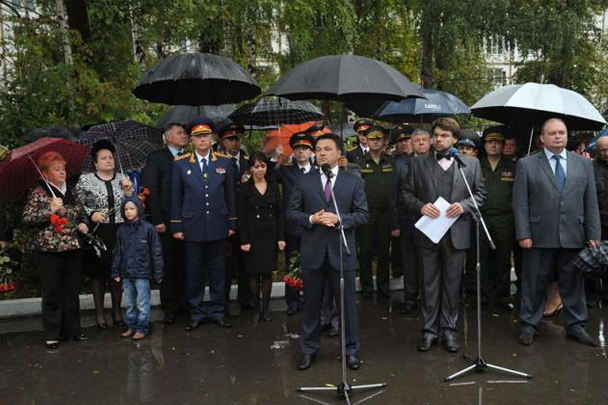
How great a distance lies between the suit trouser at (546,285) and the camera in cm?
583

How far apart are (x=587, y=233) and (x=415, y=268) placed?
1915 mm

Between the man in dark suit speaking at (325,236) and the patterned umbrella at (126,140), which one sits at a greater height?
the patterned umbrella at (126,140)

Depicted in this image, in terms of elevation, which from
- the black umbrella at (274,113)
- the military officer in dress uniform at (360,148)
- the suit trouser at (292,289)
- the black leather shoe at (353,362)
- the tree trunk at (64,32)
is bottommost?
the black leather shoe at (353,362)

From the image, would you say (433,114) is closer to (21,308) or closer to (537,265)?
(537,265)

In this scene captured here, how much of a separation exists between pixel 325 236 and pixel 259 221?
5.23 ft

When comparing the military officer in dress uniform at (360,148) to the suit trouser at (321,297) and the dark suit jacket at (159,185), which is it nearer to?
the dark suit jacket at (159,185)

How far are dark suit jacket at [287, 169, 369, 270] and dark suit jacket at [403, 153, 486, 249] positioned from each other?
2.52 ft

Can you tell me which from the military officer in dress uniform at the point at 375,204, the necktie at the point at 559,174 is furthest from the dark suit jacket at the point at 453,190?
the military officer in dress uniform at the point at 375,204

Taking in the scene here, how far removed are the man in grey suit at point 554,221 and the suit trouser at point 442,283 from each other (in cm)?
75

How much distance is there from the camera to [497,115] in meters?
7.34

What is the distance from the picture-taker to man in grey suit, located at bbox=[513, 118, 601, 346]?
5.66 meters

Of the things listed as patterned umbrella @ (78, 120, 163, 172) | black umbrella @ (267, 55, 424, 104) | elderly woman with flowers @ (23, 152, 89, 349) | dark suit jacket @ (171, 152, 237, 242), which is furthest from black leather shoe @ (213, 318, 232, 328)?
black umbrella @ (267, 55, 424, 104)

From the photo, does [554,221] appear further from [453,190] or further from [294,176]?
[294,176]

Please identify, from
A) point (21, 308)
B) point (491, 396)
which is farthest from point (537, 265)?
point (21, 308)
